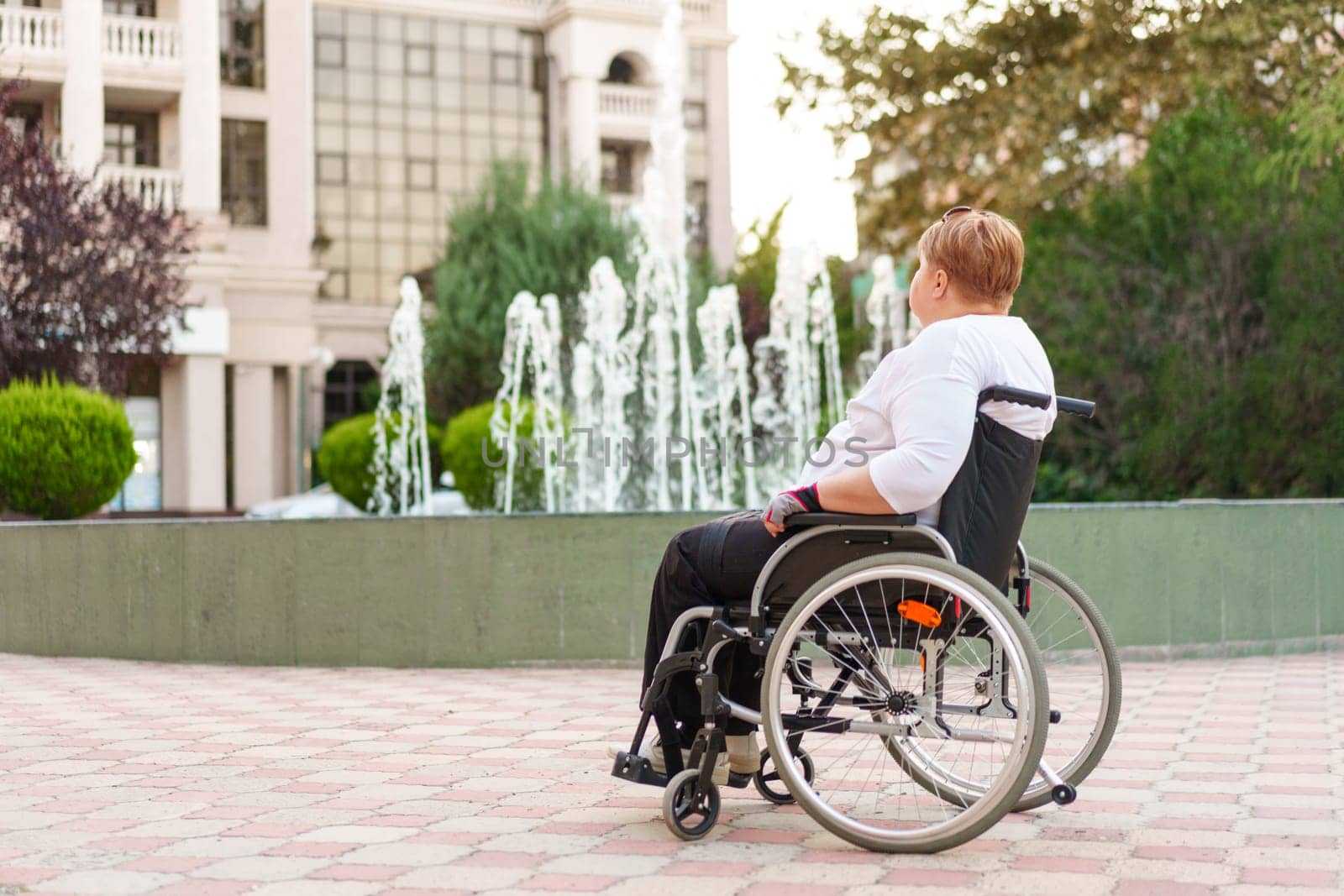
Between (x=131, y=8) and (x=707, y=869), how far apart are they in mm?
30056

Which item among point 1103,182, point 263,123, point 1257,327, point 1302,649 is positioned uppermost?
point 263,123

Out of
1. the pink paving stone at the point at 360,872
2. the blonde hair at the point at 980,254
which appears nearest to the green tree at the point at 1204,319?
the blonde hair at the point at 980,254

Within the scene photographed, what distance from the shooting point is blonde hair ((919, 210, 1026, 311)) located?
4.26 metres

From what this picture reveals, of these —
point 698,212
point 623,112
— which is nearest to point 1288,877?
point 623,112

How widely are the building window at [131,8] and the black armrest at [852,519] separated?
29.2 meters

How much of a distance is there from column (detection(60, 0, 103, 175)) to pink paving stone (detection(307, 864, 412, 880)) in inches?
1055

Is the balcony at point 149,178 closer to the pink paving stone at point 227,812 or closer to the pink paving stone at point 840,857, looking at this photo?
the pink paving stone at point 227,812

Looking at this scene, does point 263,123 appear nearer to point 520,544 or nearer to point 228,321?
point 228,321

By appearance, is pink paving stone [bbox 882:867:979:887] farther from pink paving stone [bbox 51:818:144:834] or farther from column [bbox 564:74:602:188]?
column [bbox 564:74:602:188]

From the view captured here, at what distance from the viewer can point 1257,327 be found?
47.5ft

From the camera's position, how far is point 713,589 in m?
4.34

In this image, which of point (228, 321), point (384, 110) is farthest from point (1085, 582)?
point (384, 110)

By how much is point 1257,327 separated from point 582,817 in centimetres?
1137

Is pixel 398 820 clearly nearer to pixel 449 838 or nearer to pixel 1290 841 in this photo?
pixel 449 838
